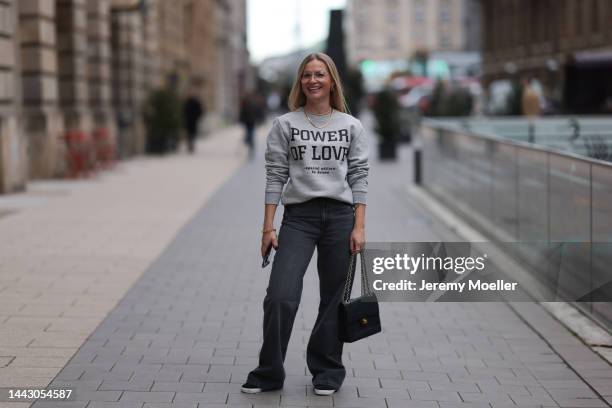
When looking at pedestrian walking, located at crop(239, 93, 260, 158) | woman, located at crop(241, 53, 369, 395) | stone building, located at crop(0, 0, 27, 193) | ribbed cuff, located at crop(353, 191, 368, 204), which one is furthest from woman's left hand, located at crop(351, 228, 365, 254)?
pedestrian walking, located at crop(239, 93, 260, 158)

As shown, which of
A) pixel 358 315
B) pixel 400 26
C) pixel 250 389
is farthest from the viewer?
pixel 400 26

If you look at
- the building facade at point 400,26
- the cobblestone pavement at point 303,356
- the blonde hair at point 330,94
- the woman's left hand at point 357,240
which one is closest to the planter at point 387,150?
the cobblestone pavement at point 303,356

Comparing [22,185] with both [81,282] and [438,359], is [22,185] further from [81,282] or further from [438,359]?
[438,359]

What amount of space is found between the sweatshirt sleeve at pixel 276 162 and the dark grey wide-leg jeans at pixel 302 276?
0.11 meters

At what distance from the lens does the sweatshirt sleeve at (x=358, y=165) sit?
5625mm

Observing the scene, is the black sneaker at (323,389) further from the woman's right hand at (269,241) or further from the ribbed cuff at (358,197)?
the ribbed cuff at (358,197)

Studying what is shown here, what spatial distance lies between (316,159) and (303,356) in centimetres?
161

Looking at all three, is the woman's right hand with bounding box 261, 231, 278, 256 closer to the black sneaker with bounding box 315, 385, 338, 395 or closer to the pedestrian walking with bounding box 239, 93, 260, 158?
the black sneaker with bounding box 315, 385, 338, 395

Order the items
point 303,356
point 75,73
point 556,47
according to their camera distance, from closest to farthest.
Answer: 1. point 303,356
2. point 75,73
3. point 556,47

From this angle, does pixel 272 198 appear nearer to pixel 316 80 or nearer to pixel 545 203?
pixel 316 80

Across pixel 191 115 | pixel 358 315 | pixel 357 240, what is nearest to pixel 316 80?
pixel 357 240

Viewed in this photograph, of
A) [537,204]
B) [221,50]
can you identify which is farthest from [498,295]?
[221,50]

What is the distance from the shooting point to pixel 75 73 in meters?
22.0

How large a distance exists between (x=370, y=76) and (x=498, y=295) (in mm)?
109525
